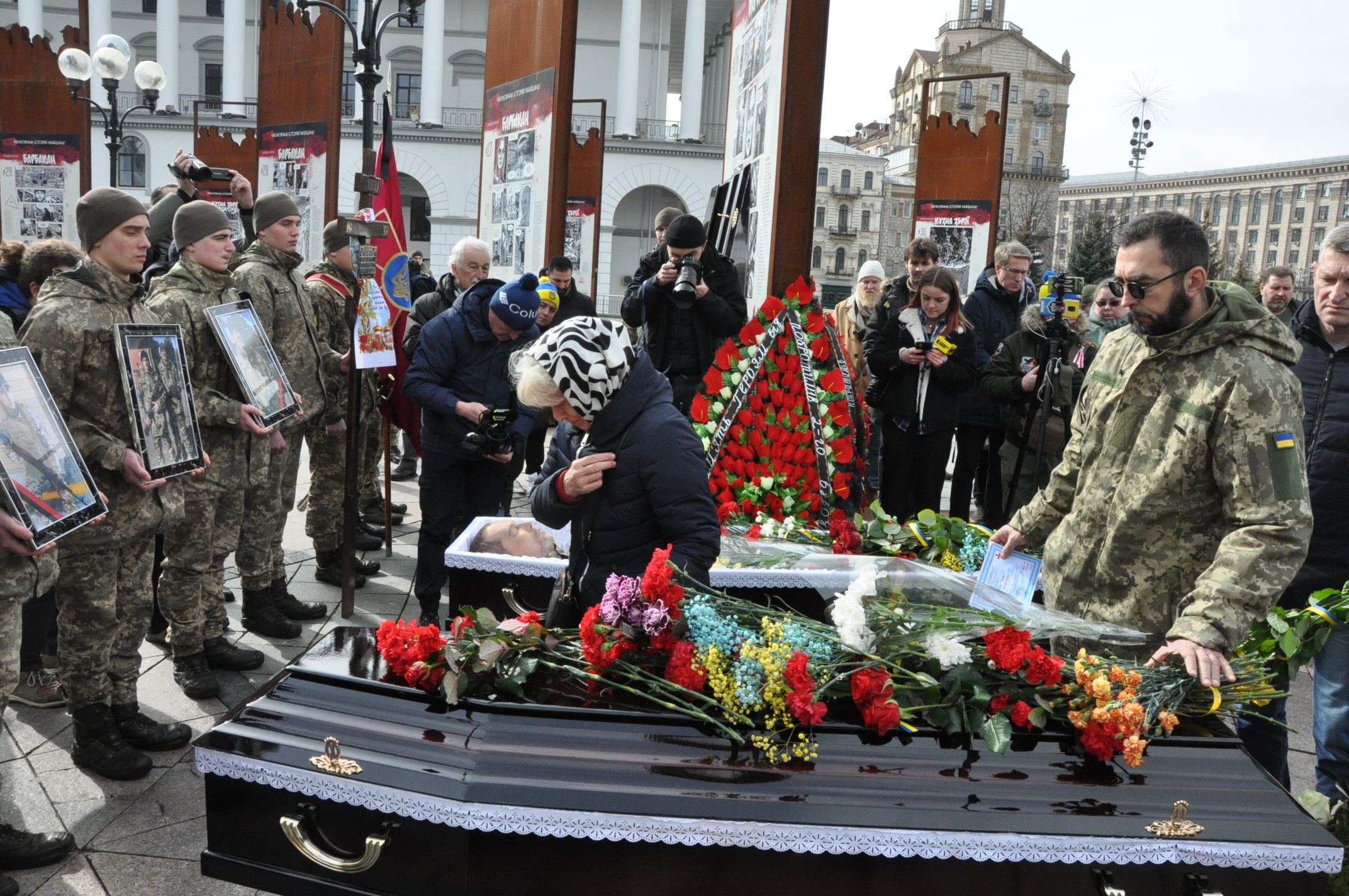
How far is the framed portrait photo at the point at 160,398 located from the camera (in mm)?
3553

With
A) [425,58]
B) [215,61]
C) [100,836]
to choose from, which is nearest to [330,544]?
[100,836]

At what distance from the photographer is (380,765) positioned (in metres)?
2.12

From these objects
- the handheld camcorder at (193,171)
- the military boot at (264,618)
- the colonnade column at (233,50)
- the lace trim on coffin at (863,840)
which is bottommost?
the military boot at (264,618)

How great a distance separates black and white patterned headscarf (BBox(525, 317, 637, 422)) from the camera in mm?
2643

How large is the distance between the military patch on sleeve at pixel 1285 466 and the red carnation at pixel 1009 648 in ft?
2.26

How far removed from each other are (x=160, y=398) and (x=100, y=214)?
0.68 m

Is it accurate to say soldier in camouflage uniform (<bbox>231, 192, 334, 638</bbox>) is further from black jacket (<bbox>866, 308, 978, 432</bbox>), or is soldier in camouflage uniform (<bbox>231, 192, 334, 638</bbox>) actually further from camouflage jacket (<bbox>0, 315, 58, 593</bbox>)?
black jacket (<bbox>866, 308, 978, 432</bbox>)

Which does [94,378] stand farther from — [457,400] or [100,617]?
[457,400]

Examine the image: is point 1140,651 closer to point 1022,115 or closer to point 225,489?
point 225,489

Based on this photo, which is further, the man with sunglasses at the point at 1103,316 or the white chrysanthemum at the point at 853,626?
the man with sunglasses at the point at 1103,316

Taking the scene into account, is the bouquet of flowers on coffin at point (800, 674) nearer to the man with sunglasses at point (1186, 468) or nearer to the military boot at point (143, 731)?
the man with sunglasses at point (1186, 468)

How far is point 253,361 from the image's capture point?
4.48 m

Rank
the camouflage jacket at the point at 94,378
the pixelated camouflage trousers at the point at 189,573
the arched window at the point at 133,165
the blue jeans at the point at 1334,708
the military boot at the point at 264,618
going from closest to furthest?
the blue jeans at the point at 1334,708, the camouflage jacket at the point at 94,378, the pixelated camouflage trousers at the point at 189,573, the military boot at the point at 264,618, the arched window at the point at 133,165

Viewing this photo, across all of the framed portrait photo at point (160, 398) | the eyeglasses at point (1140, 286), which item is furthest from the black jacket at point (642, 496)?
A: the framed portrait photo at point (160, 398)
